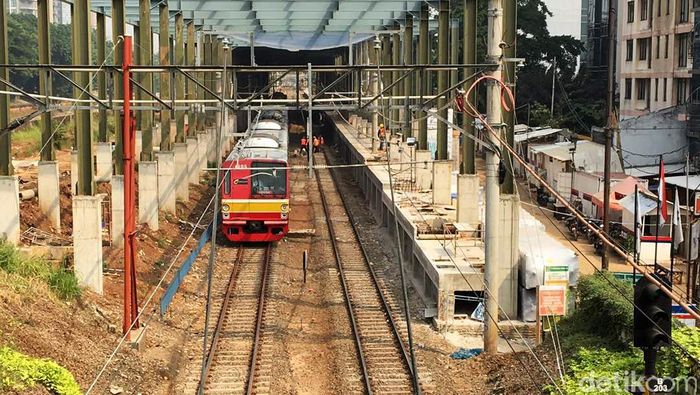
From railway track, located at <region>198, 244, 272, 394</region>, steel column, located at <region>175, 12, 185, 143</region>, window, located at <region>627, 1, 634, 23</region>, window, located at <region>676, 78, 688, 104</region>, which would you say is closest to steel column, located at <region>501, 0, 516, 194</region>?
railway track, located at <region>198, 244, 272, 394</region>

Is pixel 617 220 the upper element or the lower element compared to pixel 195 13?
lower

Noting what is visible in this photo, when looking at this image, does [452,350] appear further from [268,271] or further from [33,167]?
Result: [33,167]

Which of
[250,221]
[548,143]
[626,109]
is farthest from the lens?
[626,109]

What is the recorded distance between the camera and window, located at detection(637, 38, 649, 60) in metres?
41.2

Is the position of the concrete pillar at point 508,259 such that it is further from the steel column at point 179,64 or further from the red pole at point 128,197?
the steel column at point 179,64

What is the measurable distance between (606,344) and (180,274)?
35.1 feet

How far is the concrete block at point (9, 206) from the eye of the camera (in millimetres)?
18500

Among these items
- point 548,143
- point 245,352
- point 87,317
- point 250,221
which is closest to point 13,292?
point 87,317

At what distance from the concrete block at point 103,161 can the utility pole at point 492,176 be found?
1678 cm

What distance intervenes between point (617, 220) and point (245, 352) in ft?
46.9

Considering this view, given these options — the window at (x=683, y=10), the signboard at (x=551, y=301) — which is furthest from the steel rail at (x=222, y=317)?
the window at (x=683, y=10)

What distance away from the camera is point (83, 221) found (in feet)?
58.4

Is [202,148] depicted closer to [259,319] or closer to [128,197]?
[259,319]

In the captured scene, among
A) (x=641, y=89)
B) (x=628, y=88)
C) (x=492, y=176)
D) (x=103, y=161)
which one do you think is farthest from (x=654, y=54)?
(x=492, y=176)
